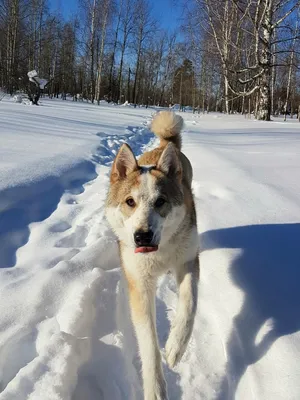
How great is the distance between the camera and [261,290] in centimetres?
221

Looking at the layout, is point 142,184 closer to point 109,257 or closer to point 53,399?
point 109,257

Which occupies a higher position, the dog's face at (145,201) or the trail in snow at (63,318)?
the dog's face at (145,201)

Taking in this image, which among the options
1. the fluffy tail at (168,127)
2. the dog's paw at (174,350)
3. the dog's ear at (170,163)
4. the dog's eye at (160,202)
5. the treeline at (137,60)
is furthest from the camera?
the treeline at (137,60)

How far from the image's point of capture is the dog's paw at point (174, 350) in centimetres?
185

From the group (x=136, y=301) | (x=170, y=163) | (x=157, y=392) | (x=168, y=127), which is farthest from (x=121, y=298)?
(x=168, y=127)

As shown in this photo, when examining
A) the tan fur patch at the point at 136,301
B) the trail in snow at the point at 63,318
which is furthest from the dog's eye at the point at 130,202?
the trail in snow at the point at 63,318

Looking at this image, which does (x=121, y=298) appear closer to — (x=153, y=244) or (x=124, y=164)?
(x=153, y=244)

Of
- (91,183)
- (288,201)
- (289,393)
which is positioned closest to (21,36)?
(91,183)

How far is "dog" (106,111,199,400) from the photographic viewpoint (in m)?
1.88

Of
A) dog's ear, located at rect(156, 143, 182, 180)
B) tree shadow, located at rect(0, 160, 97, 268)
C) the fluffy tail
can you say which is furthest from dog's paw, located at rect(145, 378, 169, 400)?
the fluffy tail

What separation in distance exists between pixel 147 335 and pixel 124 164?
115 centimetres

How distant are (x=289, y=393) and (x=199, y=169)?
4.07 meters

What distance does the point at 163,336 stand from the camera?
7.33ft

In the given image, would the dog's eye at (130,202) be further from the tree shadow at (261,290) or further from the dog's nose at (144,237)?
the tree shadow at (261,290)
